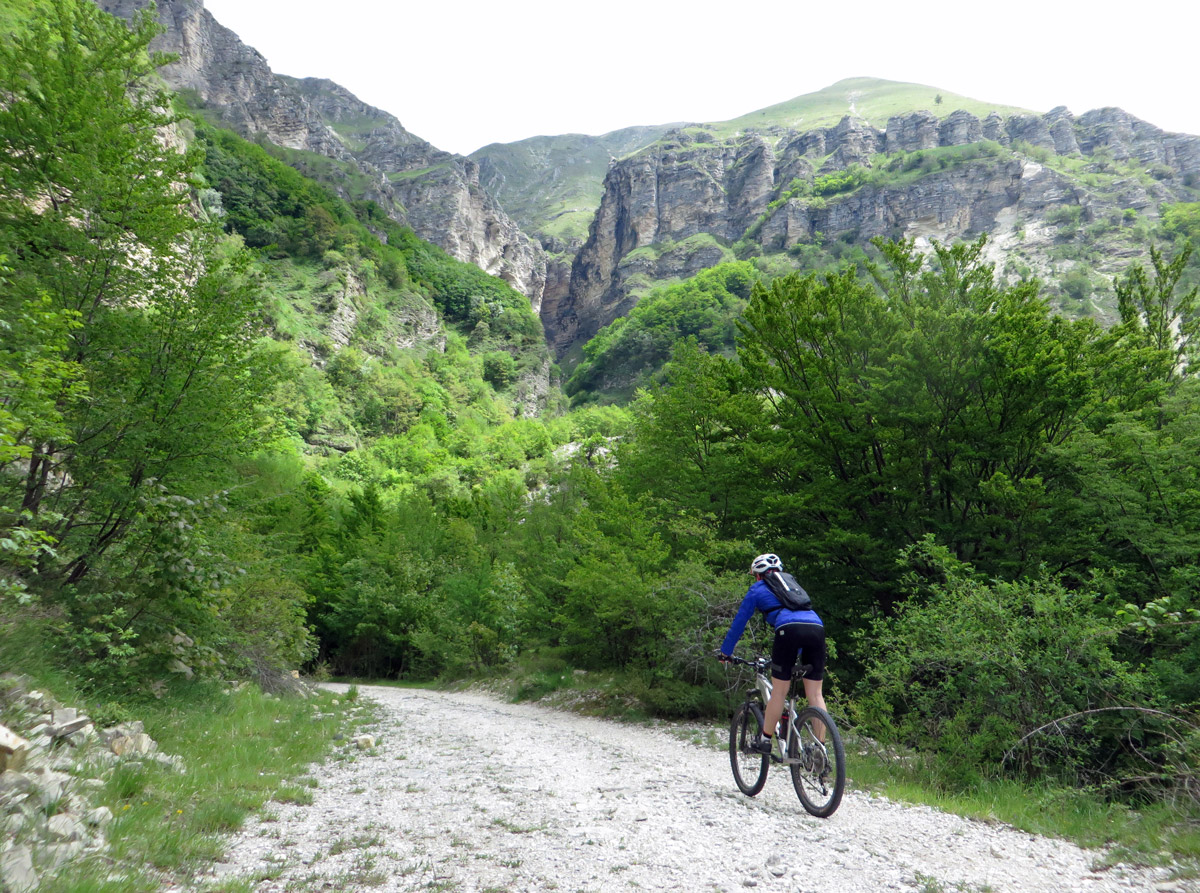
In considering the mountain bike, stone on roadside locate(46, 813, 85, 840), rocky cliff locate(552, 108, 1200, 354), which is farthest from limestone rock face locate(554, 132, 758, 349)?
stone on roadside locate(46, 813, 85, 840)

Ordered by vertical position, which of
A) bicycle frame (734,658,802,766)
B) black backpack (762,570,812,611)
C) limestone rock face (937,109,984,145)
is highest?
limestone rock face (937,109,984,145)

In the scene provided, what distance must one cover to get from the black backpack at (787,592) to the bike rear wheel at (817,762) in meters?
0.92

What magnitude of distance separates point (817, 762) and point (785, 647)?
3.40ft

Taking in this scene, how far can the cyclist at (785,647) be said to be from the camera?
538cm

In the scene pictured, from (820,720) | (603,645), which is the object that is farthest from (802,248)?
(820,720)

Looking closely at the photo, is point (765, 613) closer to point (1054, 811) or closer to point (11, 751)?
point (1054, 811)

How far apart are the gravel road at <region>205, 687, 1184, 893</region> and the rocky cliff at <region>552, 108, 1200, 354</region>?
107 metres

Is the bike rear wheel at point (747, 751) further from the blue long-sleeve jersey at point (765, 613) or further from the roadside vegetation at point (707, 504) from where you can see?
the roadside vegetation at point (707, 504)

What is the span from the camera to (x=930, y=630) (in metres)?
8.35

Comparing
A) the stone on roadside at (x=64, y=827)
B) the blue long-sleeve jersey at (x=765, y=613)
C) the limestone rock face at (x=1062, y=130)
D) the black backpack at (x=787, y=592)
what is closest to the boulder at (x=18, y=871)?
the stone on roadside at (x=64, y=827)

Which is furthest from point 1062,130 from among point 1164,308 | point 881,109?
point 1164,308

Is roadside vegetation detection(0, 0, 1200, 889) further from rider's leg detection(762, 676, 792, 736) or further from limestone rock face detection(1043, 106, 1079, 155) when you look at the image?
limestone rock face detection(1043, 106, 1079, 155)

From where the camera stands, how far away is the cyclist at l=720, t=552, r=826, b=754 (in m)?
5.38

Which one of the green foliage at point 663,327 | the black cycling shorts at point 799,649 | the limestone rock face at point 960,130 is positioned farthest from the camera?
the limestone rock face at point 960,130
